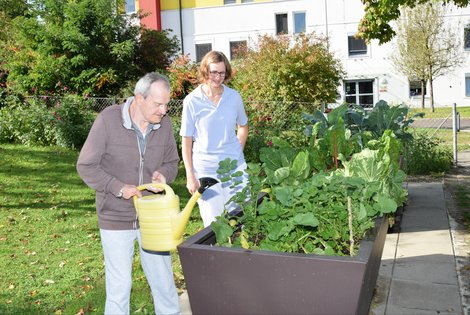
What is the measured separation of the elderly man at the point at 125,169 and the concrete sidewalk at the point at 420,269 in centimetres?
178

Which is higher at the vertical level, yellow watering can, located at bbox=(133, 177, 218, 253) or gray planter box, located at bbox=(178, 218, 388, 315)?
yellow watering can, located at bbox=(133, 177, 218, 253)

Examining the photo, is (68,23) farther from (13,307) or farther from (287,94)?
(13,307)

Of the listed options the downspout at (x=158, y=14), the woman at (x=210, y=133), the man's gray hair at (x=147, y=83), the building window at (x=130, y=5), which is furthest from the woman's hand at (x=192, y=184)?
the building window at (x=130, y=5)

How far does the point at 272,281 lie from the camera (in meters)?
2.27

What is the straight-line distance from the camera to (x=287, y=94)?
15.8 meters

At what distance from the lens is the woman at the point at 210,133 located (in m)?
4.04

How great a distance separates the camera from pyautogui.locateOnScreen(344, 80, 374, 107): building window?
3297 centimetres

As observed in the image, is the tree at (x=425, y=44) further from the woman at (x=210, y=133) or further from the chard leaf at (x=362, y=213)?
the chard leaf at (x=362, y=213)

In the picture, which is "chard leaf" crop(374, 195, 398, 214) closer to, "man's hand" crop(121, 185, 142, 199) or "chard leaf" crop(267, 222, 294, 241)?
"chard leaf" crop(267, 222, 294, 241)

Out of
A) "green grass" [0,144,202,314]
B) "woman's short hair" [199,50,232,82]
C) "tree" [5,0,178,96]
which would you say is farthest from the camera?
"tree" [5,0,178,96]

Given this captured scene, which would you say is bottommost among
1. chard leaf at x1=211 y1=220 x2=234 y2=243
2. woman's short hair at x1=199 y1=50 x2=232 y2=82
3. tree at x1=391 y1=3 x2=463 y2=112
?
chard leaf at x1=211 y1=220 x2=234 y2=243

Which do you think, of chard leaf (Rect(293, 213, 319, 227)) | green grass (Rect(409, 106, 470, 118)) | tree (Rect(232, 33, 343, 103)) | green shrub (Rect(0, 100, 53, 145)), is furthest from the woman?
green grass (Rect(409, 106, 470, 118))

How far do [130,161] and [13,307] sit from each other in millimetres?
1958

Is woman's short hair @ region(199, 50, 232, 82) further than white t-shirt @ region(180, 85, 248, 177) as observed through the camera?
No
